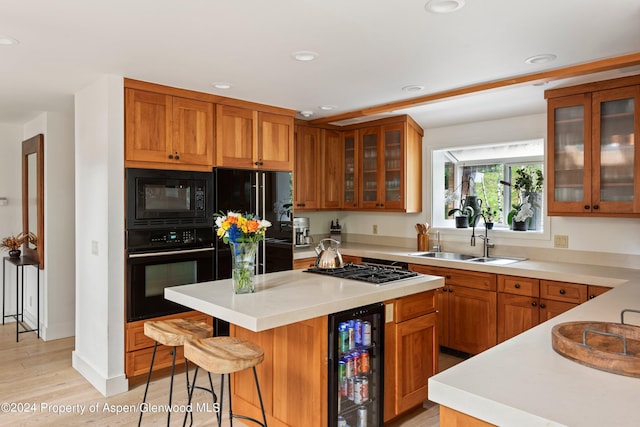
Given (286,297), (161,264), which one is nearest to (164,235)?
(161,264)

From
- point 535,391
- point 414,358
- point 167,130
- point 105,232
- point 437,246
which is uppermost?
point 167,130

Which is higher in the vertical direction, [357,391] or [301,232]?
[301,232]

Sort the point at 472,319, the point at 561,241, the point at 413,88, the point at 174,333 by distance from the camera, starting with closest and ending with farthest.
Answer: the point at 174,333, the point at 413,88, the point at 472,319, the point at 561,241

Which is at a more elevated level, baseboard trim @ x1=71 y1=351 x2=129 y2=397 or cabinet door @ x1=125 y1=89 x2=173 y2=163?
cabinet door @ x1=125 y1=89 x2=173 y2=163

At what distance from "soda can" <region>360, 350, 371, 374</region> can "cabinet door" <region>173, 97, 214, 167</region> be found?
2.10 metres

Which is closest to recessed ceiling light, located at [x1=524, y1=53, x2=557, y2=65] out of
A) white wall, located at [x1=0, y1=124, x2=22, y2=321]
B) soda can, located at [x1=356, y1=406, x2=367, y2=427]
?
soda can, located at [x1=356, y1=406, x2=367, y2=427]

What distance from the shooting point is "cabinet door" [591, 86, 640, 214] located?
3.16 m

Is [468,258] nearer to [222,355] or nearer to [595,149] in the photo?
[595,149]

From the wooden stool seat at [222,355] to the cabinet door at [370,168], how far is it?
3.00 metres

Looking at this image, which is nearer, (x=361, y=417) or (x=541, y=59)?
(x=361, y=417)

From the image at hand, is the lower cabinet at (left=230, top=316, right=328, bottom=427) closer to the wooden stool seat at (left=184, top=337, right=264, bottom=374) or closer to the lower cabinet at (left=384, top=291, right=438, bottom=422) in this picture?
the wooden stool seat at (left=184, top=337, right=264, bottom=374)

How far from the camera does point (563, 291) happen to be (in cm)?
322

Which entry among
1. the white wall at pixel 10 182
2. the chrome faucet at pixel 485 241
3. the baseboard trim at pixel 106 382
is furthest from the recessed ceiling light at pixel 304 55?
the white wall at pixel 10 182

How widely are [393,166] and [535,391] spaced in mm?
3663
